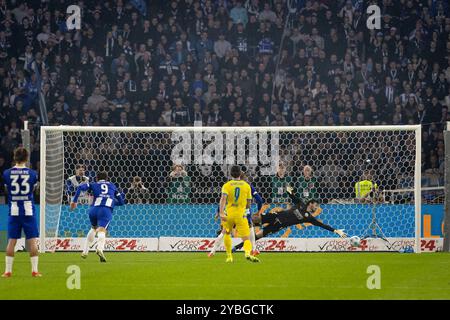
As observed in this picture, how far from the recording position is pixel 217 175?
20.2 metres

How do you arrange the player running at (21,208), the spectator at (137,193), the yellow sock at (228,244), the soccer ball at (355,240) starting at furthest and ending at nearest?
the spectator at (137,193) → the soccer ball at (355,240) → the yellow sock at (228,244) → the player running at (21,208)

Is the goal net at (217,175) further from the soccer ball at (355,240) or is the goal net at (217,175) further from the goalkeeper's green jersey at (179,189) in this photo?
the soccer ball at (355,240)

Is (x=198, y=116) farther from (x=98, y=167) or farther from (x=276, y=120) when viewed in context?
(x=98, y=167)

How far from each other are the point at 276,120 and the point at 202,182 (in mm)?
4057

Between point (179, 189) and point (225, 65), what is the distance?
6.04 m

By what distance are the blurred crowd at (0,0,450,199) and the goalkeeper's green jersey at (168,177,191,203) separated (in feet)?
11.3

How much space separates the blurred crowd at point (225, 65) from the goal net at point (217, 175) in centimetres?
208

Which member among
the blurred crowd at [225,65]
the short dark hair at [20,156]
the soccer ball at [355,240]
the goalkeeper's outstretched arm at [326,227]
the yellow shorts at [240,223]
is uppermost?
the blurred crowd at [225,65]

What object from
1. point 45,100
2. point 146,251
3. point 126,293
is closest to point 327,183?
point 146,251

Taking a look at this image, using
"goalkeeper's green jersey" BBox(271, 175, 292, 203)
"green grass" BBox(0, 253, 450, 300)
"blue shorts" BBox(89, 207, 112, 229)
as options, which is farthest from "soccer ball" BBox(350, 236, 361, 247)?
"blue shorts" BBox(89, 207, 112, 229)

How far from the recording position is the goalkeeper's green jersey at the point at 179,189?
64.0 ft

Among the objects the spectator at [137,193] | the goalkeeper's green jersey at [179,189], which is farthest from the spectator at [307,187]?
the spectator at [137,193]

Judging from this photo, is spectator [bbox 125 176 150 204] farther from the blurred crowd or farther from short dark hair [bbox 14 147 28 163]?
short dark hair [bbox 14 147 28 163]

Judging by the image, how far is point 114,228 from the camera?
1934 cm
